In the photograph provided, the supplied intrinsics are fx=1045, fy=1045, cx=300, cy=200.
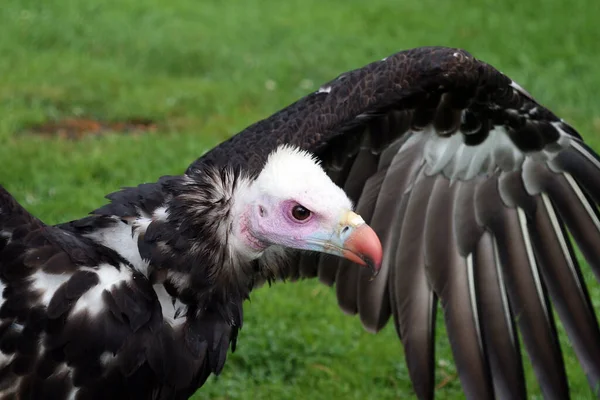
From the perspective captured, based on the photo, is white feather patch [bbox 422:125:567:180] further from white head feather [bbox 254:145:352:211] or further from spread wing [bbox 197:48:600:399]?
white head feather [bbox 254:145:352:211]

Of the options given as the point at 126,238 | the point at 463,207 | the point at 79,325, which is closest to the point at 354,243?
the point at 126,238

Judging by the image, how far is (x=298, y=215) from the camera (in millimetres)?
4043

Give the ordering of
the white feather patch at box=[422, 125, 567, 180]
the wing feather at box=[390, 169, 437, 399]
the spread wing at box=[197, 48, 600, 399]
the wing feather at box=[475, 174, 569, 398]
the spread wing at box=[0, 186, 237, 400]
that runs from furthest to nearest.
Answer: the white feather patch at box=[422, 125, 567, 180]
the wing feather at box=[390, 169, 437, 399]
the wing feather at box=[475, 174, 569, 398]
the spread wing at box=[197, 48, 600, 399]
the spread wing at box=[0, 186, 237, 400]

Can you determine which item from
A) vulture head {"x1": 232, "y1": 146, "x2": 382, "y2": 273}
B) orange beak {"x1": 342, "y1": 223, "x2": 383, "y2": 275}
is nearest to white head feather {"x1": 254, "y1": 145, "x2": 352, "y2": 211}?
vulture head {"x1": 232, "y1": 146, "x2": 382, "y2": 273}

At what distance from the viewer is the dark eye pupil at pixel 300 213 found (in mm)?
4012

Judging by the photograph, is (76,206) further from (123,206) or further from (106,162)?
(123,206)

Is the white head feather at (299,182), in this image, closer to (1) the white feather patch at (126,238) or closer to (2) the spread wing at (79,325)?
(1) the white feather patch at (126,238)

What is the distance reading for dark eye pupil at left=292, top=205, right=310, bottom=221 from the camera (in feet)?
13.2

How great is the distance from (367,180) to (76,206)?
3.02 metres

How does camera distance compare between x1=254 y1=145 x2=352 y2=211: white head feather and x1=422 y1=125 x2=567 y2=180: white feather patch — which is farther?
x1=422 y1=125 x2=567 y2=180: white feather patch

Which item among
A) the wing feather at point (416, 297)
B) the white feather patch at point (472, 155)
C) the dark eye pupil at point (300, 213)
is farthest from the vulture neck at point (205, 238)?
the white feather patch at point (472, 155)

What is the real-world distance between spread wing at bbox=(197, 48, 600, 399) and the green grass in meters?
0.88

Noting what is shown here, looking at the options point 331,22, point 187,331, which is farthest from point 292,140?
point 331,22

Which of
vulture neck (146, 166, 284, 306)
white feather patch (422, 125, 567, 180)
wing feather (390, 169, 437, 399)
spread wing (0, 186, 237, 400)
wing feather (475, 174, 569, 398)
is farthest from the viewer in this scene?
white feather patch (422, 125, 567, 180)
